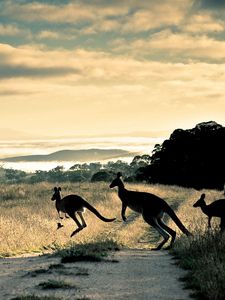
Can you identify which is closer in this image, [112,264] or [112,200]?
[112,264]

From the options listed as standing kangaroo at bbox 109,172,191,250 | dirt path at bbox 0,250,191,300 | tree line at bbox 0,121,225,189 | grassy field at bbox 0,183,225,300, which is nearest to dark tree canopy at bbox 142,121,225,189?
tree line at bbox 0,121,225,189

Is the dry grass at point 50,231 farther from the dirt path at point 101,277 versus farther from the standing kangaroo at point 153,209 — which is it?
the dirt path at point 101,277

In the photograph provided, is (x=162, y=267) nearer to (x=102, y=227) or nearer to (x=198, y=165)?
(x=102, y=227)

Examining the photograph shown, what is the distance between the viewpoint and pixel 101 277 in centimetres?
1120

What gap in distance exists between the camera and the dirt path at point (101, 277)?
9562 millimetres

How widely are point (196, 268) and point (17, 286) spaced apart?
3611 mm

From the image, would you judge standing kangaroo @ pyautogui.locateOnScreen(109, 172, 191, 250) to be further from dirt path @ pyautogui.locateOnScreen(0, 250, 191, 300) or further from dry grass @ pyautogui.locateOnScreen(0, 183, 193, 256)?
dry grass @ pyautogui.locateOnScreen(0, 183, 193, 256)

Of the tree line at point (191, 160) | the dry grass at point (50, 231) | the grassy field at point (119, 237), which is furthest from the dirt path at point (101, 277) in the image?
the tree line at point (191, 160)

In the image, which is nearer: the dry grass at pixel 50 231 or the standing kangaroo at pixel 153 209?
the standing kangaroo at pixel 153 209

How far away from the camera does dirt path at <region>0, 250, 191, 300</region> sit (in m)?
9.56

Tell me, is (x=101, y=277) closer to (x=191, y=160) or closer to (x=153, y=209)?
(x=153, y=209)

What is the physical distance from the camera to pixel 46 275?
37.4 ft

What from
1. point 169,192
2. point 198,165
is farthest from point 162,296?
point 198,165

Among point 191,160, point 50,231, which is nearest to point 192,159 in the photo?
point 191,160
